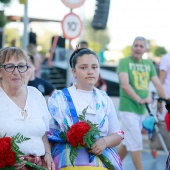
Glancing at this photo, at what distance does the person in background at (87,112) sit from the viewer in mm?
3992

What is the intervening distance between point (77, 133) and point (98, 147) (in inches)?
9.1

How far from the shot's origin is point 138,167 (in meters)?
7.05

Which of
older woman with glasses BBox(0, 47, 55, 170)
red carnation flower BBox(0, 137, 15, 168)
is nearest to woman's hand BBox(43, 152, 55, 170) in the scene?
older woman with glasses BBox(0, 47, 55, 170)

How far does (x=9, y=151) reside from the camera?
3473 millimetres

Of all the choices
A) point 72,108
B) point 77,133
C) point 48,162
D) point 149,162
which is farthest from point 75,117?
point 149,162

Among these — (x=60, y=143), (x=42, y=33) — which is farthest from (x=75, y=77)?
(x=42, y=33)

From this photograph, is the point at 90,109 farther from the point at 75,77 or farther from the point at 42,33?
the point at 42,33

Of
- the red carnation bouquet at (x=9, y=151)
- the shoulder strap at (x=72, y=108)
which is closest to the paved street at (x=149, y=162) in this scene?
the shoulder strap at (x=72, y=108)

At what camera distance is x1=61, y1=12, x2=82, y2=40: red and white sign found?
12.1 m

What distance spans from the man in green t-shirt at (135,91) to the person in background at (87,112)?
2836 mm

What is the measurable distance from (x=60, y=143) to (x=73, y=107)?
0.99ft

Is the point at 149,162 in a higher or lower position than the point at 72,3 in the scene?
lower

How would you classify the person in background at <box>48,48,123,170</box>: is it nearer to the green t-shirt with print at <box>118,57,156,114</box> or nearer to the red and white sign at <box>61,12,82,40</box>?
the green t-shirt with print at <box>118,57,156,114</box>

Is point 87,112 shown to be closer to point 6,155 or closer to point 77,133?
point 77,133
